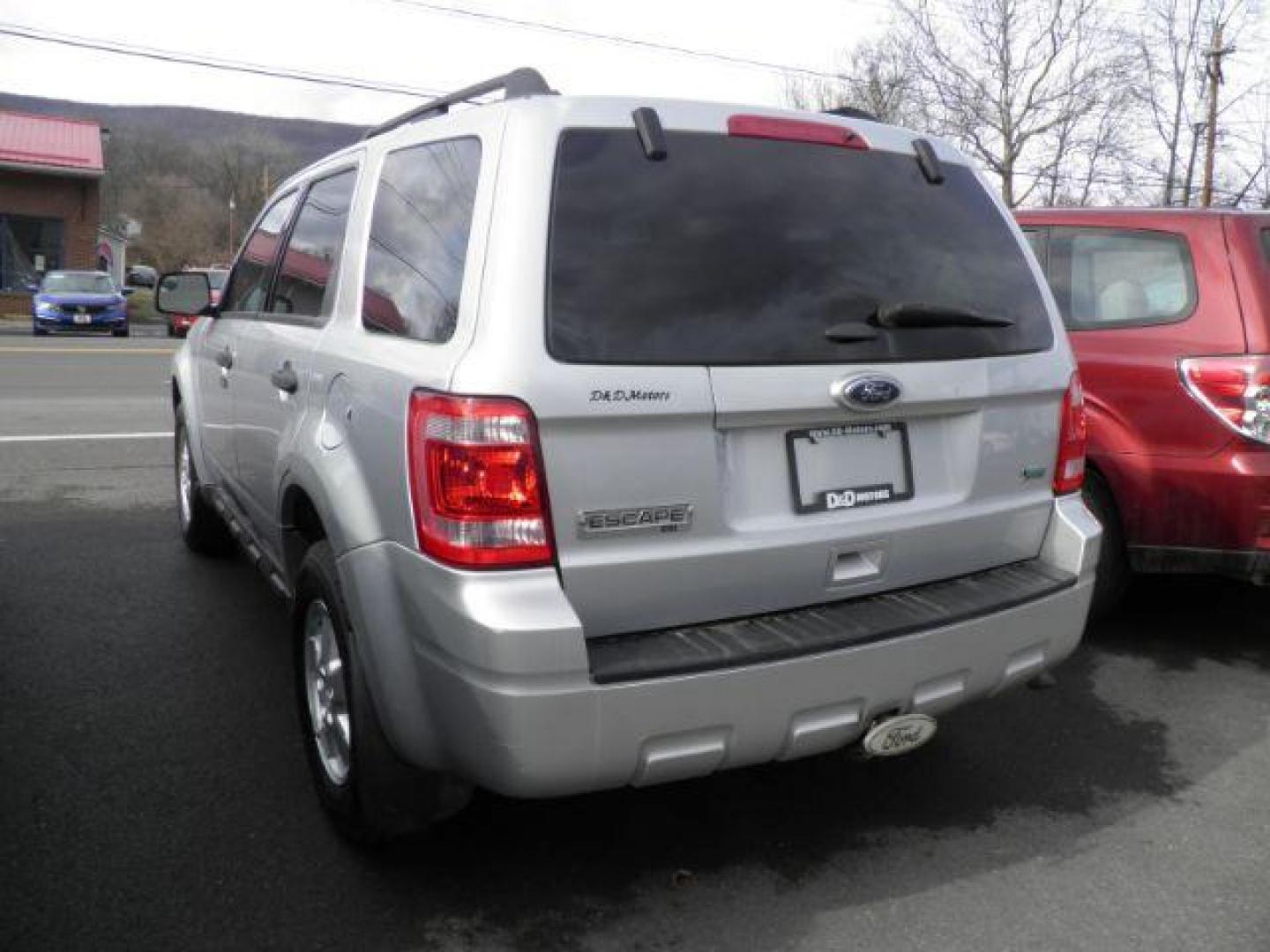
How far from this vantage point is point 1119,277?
4.75 m

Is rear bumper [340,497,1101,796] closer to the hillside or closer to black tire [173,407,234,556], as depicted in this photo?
black tire [173,407,234,556]

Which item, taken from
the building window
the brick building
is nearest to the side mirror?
the brick building

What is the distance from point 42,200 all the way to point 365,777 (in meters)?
37.4

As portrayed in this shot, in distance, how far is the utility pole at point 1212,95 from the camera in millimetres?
33438

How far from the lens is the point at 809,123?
2855 millimetres

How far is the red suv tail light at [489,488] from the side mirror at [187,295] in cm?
296

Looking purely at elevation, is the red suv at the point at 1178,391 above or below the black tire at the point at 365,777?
above

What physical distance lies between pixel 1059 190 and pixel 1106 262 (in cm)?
4149

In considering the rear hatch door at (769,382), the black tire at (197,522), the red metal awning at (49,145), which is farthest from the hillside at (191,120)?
the rear hatch door at (769,382)

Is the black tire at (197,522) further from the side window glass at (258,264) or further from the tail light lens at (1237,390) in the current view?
the tail light lens at (1237,390)

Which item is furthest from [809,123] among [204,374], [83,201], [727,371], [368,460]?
[83,201]

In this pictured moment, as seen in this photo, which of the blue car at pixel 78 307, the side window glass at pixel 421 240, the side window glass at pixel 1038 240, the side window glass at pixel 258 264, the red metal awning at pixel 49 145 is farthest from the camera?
the red metal awning at pixel 49 145

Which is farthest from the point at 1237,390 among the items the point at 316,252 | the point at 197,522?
the point at 197,522

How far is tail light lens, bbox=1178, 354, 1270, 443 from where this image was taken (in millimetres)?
4082
